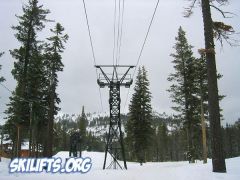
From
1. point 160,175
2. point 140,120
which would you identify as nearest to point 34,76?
point 140,120

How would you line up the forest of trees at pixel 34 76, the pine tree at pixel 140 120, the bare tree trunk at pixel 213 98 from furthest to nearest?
1. the pine tree at pixel 140 120
2. the forest of trees at pixel 34 76
3. the bare tree trunk at pixel 213 98

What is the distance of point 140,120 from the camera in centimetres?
4259

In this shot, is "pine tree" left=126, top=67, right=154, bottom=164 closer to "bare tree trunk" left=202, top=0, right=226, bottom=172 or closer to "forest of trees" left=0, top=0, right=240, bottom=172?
"forest of trees" left=0, top=0, right=240, bottom=172

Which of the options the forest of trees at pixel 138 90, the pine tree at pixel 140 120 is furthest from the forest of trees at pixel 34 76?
the pine tree at pixel 140 120

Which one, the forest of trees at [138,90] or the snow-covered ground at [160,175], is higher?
the forest of trees at [138,90]

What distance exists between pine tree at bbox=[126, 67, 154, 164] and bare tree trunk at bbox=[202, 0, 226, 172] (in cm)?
2777

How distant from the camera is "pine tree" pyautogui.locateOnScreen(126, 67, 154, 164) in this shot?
41.7 metres

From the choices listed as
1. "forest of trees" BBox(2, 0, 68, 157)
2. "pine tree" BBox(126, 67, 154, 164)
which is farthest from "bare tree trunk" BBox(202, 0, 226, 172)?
"pine tree" BBox(126, 67, 154, 164)

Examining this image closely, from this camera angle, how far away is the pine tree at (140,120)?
41688 mm

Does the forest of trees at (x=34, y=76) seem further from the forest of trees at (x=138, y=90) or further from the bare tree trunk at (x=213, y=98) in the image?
the bare tree trunk at (x=213, y=98)

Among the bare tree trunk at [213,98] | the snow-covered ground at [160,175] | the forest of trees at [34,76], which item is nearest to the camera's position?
the snow-covered ground at [160,175]

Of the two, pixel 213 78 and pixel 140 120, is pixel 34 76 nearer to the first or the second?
pixel 140 120

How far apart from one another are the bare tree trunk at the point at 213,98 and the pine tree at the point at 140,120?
91.1ft

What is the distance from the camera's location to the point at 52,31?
Answer: 112ft
